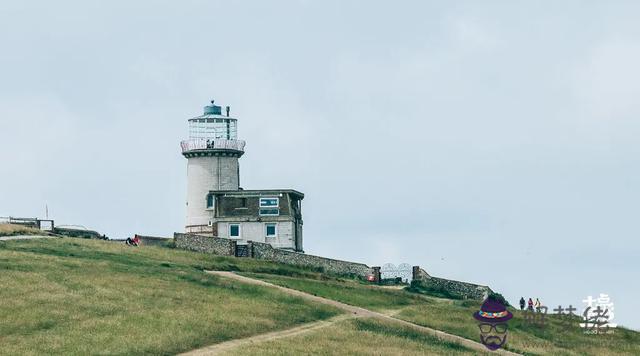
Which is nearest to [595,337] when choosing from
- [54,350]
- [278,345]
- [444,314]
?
[444,314]

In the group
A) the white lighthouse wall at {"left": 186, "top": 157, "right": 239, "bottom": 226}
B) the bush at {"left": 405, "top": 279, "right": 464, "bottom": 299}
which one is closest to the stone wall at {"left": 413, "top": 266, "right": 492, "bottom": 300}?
the bush at {"left": 405, "top": 279, "right": 464, "bottom": 299}

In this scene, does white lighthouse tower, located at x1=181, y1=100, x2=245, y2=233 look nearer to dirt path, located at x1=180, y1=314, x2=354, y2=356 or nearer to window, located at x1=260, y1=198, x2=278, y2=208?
window, located at x1=260, y1=198, x2=278, y2=208

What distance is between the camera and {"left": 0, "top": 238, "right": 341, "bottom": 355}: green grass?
5960 centimetres

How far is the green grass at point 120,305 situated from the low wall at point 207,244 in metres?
11.4

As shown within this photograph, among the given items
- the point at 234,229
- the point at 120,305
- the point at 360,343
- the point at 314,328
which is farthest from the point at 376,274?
the point at 360,343

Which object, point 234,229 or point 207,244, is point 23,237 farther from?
point 234,229

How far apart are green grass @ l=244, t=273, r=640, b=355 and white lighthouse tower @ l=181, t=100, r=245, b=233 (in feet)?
72.4

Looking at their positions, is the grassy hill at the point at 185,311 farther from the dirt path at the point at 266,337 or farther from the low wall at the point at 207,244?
the low wall at the point at 207,244

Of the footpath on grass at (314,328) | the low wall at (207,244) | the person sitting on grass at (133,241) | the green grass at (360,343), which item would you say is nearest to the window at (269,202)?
the low wall at (207,244)

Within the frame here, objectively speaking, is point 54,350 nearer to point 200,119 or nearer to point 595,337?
point 595,337

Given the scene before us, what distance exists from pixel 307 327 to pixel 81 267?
1827 centimetres

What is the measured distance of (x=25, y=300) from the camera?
67.2 meters

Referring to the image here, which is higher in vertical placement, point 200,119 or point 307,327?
point 200,119

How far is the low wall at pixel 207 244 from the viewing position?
104 meters
